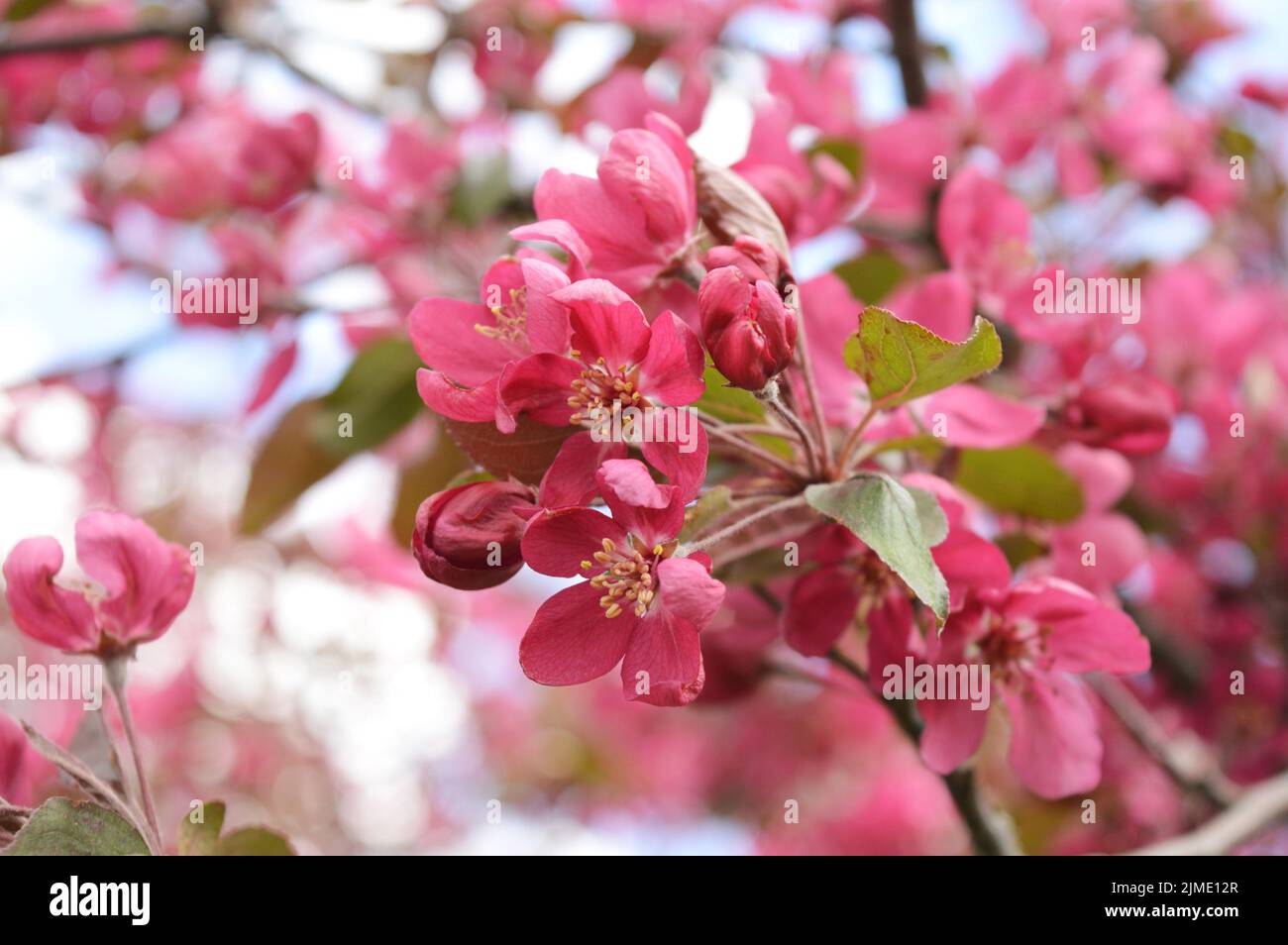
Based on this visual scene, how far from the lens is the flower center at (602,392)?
0.71m

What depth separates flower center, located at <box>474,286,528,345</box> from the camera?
2.49ft

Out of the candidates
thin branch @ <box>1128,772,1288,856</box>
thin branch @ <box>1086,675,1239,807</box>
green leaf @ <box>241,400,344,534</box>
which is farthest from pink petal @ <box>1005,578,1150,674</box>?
green leaf @ <box>241,400,344,534</box>

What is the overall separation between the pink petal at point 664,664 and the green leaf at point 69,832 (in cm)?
36

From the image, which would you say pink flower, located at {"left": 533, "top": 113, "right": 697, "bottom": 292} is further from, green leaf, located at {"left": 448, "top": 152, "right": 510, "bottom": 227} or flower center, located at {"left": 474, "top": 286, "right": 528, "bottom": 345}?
green leaf, located at {"left": 448, "top": 152, "right": 510, "bottom": 227}

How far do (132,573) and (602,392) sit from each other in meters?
0.40

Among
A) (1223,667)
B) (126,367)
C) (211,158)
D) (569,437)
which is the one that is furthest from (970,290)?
(211,158)

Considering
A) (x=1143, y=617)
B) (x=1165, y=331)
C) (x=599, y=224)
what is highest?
(x=1165, y=331)

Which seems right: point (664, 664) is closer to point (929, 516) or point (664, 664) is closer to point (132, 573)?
point (929, 516)

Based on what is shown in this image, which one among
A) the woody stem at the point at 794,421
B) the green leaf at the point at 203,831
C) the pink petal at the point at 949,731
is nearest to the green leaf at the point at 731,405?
the woody stem at the point at 794,421

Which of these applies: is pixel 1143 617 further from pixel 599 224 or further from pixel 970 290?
pixel 599 224

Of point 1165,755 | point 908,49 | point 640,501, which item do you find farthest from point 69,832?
point 908,49
